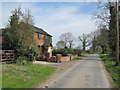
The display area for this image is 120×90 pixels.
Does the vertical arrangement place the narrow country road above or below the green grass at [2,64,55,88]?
below

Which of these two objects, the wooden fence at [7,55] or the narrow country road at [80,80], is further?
the wooden fence at [7,55]

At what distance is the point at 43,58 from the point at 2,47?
7776 mm

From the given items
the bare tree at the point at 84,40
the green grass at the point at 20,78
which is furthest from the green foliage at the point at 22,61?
the bare tree at the point at 84,40

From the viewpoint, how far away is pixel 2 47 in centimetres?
1448

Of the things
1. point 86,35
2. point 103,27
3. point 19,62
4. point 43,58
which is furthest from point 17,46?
point 86,35

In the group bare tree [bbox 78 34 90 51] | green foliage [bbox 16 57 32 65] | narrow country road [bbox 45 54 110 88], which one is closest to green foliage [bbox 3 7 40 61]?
green foliage [bbox 16 57 32 65]

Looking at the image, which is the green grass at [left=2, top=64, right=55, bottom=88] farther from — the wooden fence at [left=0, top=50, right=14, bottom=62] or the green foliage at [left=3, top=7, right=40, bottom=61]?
the green foliage at [left=3, top=7, right=40, bottom=61]

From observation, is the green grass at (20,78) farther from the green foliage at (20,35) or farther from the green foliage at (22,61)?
the green foliage at (20,35)

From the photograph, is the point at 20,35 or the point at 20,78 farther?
the point at 20,35

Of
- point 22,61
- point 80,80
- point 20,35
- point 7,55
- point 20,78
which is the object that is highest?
point 20,35

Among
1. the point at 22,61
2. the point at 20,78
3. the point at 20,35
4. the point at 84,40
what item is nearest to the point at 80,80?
the point at 20,78

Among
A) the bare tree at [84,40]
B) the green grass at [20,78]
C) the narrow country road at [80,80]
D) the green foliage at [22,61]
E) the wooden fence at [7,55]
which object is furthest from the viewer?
the bare tree at [84,40]

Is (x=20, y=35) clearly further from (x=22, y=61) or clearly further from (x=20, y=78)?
(x=20, y=78)

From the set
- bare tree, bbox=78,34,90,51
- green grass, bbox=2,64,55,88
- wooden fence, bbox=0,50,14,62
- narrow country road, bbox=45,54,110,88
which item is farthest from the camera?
bare tree, bbox=78,34,90,51
